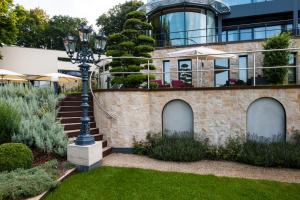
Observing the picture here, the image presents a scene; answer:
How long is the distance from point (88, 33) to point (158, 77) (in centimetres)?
927

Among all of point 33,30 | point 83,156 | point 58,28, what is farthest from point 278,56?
point 33,30

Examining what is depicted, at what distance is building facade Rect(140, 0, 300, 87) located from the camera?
53.7 ft

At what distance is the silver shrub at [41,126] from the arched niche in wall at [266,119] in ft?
20.1

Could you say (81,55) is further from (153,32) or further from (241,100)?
(153,32)

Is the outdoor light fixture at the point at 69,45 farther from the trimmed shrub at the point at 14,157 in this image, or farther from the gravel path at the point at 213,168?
the gravel path at the point at 213,168

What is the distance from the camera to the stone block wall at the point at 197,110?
336 inches

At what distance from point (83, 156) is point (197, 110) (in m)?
4.26

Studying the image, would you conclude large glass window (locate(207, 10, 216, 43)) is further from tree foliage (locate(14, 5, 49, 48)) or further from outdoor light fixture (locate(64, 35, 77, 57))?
tree foliage (locate(14, 5, 49, 48))

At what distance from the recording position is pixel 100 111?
1017 centimetres

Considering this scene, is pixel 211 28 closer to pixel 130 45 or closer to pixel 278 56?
pixel 278 56

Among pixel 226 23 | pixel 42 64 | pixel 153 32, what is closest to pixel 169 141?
pixel 153 32

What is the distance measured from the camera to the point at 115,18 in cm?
3797

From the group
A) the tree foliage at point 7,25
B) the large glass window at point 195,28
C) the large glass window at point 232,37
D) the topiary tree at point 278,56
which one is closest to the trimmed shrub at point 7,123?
A: the topiary tree at point 278,56

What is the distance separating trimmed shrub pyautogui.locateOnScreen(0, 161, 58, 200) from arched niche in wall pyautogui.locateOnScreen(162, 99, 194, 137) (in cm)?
454
